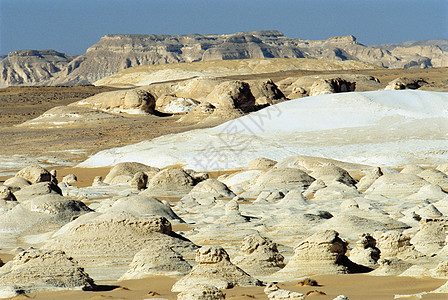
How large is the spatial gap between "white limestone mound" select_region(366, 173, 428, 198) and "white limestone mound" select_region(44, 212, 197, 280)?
8414mm

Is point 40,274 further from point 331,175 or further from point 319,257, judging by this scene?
point 331,175

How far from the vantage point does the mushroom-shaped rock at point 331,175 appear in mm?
20203

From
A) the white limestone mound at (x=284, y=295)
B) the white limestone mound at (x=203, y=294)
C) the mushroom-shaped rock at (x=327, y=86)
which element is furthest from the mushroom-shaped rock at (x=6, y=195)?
the mushroom-shaped rock at (x=327, y=86)

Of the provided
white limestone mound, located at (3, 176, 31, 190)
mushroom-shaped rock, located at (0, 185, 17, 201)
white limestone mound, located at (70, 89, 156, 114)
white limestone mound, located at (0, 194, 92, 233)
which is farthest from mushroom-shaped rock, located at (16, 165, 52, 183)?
white limestone mound, located at (70, 89, 156, 114)

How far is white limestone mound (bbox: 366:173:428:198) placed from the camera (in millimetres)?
17656

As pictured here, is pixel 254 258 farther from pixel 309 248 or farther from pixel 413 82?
pixel 413 82

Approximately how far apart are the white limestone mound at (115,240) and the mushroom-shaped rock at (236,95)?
32.3 metres

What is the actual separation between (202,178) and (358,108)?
38.6ft

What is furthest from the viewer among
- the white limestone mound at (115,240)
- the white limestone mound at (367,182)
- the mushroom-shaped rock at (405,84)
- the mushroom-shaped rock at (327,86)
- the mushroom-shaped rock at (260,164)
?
the mushroom-shaped rock at (405,84)

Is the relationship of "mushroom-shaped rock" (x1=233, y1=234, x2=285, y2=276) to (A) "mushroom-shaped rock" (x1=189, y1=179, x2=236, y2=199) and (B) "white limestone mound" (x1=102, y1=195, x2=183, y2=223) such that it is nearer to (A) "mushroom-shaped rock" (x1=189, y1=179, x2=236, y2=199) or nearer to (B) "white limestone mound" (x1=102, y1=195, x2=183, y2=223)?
(B) "white limestone mound" (x1=102, y1=195, x2=183, y2=223)

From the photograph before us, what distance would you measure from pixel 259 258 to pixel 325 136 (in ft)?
67.5

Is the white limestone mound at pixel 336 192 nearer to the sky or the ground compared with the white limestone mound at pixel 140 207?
nearer to the ground

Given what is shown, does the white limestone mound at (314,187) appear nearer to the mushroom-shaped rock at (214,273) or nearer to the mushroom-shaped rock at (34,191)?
the mushroom-shaped rock at (34,191)

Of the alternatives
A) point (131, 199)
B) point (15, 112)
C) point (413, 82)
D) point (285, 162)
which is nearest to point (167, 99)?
point (15, 112)
